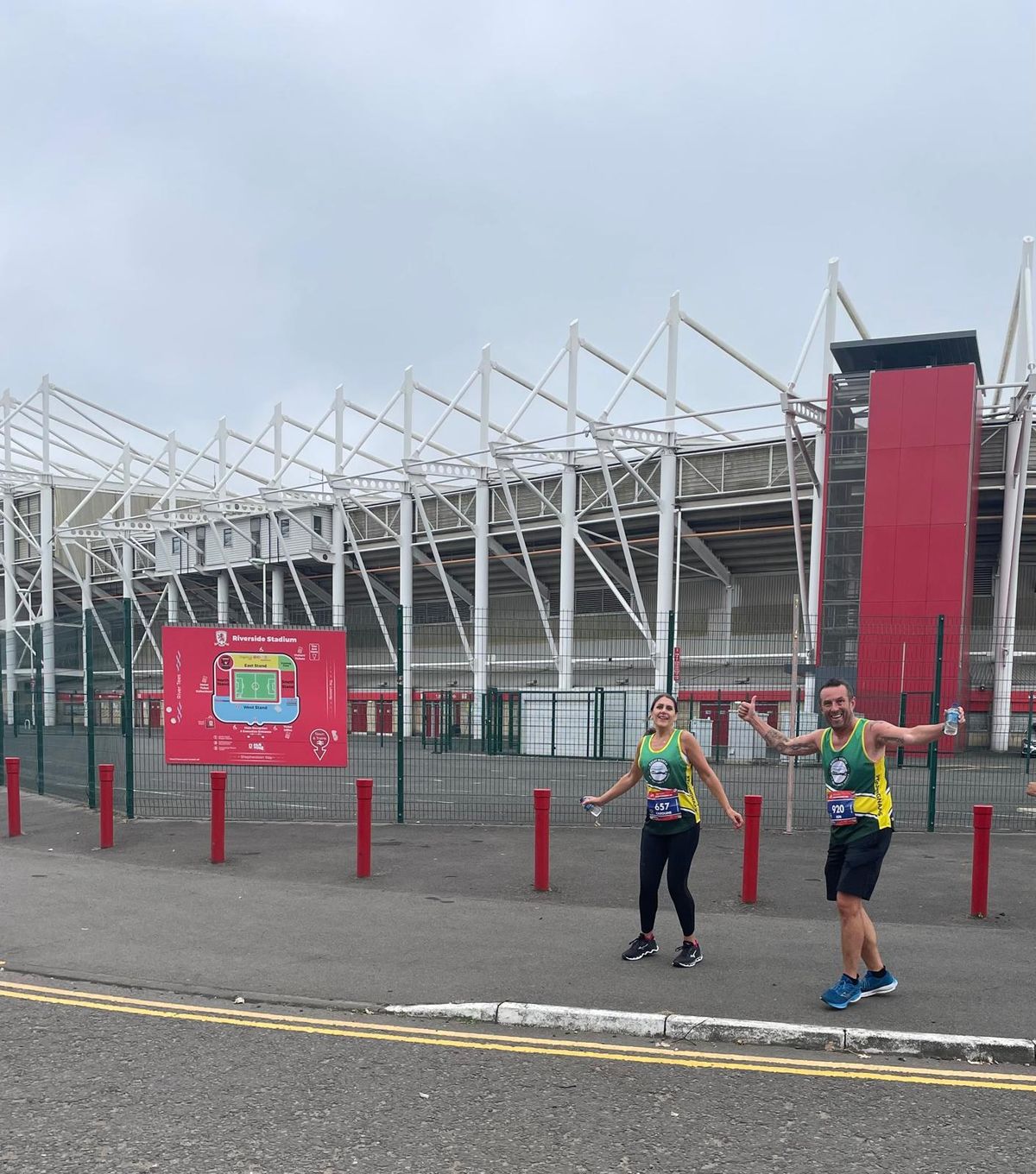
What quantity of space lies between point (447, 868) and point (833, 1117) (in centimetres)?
547

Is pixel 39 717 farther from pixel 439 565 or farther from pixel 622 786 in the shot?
pixel 439 565

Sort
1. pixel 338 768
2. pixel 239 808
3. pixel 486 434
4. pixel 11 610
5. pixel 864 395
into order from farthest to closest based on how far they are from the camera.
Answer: pixel 11 610 < pixel 486 434 < pixel 864 395 < pixel 239 808 < pixel 338 768

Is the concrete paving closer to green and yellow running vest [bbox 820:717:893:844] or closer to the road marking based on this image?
the road marking

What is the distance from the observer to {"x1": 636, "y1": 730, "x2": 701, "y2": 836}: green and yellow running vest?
20.4 feet

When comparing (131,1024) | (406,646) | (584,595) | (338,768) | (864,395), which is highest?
(864,395)

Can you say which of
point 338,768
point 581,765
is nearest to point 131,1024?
point 338,768

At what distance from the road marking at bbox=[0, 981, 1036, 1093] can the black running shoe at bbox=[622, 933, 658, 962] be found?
1285 millimetres

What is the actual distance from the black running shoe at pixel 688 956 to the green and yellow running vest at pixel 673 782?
735 millimetres

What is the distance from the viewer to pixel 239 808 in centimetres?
1303

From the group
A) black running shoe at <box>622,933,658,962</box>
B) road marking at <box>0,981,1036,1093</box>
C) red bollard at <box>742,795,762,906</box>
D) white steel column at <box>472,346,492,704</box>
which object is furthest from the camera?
white steel column at <box>472,346,492,704</box>

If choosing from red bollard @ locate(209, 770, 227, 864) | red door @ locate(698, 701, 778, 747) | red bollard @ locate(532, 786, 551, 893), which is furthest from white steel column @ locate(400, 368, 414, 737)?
red bollard @ locate(532, 786, 551, 893)

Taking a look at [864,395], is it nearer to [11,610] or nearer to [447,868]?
[447,868]

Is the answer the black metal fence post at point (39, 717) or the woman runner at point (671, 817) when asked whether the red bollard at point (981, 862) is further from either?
the black metal fence post at point (39, 717)

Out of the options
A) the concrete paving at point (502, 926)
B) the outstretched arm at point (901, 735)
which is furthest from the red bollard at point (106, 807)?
the outstretched arm at point (901, 735)
